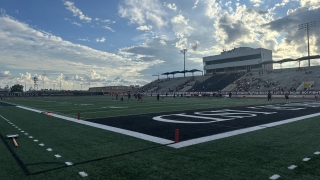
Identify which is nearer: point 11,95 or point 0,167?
point 0,167

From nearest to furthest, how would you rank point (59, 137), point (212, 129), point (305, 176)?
point (305, 176)
point (59, 137)
point (212, 129)

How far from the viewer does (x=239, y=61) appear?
77938mm

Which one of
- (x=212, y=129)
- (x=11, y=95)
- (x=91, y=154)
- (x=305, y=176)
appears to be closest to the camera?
(x=305, y=176)

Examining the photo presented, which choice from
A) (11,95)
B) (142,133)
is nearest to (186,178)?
(142,133)

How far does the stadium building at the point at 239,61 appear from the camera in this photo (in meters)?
74.0

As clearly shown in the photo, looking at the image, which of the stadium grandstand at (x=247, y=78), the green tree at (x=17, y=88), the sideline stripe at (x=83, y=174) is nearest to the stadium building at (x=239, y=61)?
the stadium grandstand at (x=247, y=78)

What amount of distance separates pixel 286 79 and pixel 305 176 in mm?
54856

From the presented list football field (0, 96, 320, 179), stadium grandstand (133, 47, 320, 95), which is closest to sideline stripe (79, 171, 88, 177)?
football field (0, 96, 320, 179)

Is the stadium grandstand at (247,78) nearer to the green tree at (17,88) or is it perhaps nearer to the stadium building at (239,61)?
the stadium building at (239,61)

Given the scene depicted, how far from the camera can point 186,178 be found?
453 cm

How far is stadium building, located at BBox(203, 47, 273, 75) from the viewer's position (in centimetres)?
7400

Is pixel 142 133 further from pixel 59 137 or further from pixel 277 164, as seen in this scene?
pixel 277 164

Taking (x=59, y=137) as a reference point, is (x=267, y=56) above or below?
above

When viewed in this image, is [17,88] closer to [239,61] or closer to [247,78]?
[239,61]
